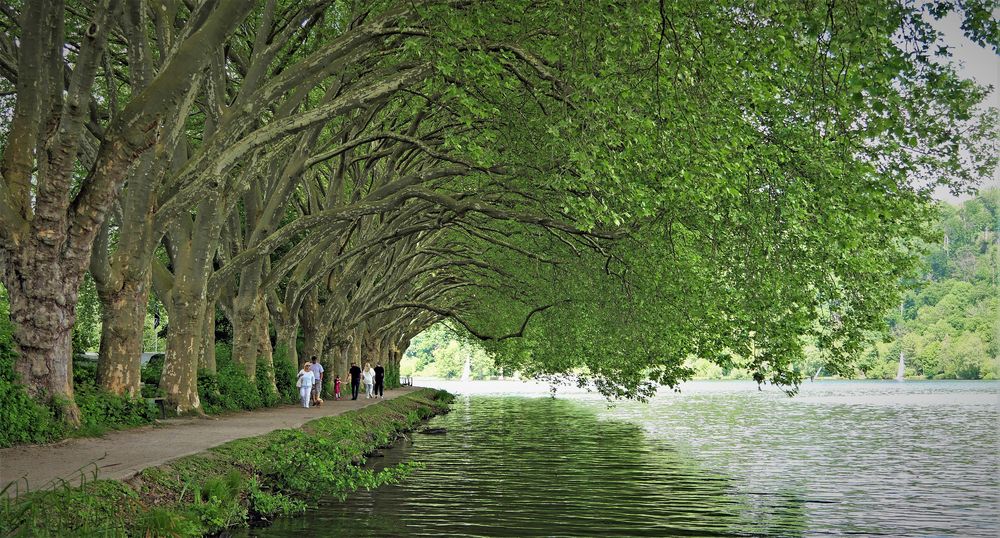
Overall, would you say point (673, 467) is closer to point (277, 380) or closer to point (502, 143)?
point (502, 143)

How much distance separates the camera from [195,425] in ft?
72.4

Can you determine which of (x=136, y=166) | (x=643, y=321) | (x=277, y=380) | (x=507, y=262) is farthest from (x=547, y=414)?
(x=136, y=166)

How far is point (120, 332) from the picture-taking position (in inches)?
820

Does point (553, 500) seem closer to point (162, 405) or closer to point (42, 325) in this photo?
point (42, 325)

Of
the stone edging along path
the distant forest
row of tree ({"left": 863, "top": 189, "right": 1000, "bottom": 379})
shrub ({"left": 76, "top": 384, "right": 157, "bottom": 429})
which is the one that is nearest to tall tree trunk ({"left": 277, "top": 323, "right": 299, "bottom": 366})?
the stone edging along path

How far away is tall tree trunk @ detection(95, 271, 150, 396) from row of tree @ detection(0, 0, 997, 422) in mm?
52

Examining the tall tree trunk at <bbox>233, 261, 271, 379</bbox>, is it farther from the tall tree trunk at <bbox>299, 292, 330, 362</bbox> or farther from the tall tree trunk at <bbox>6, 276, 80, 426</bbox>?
the tall tree trunk at <bbox>6, 276, 80, 426</bbox>

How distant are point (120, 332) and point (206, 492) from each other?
834 cm

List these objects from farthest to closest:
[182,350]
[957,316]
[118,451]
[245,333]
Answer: [957,316], [245,333], [182,350], [118,451]

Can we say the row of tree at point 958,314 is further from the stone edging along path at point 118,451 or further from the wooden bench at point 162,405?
the stone edging along path at point 118,451

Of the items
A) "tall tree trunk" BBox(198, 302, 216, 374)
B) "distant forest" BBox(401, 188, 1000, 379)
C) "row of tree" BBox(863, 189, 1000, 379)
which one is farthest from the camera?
"row of tree" BBox(863, 189, 1000, 379)

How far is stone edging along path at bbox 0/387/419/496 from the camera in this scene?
1225 cm

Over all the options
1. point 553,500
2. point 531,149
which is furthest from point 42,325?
point 531,149

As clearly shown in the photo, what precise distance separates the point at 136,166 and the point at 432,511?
30.4 ft
